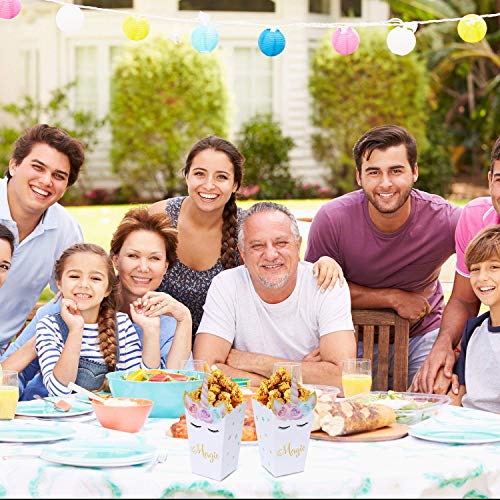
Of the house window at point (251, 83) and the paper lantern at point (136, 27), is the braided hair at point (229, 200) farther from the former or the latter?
the house window at point (251, 83)

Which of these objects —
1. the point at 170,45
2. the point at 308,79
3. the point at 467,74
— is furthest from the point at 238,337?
the point at 467,74

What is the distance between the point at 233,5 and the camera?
19281 millimetres

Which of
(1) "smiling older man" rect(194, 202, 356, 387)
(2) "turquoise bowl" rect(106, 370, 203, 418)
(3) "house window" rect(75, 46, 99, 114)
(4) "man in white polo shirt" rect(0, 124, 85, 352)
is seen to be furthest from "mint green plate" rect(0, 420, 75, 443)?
(3) "house window" rect(75, 46, 99, 114)

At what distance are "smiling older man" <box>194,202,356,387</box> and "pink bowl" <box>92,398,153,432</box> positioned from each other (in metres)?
1.01

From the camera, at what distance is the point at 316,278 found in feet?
13.3

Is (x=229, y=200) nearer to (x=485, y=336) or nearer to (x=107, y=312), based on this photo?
(x=107, y=312)

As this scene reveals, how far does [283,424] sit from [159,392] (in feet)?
2.45

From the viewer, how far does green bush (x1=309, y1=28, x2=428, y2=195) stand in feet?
58.3

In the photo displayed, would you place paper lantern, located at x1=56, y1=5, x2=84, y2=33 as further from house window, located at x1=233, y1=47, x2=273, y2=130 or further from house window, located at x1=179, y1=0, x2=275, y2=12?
house window, located at x1=179, y1=0, x2=275, y2=12

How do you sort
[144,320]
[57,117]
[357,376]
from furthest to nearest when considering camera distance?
1. [57,117]
2. [144,320]
3. [357,376]

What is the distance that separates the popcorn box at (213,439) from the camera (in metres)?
2.38

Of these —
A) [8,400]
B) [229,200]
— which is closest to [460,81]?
[229,200]

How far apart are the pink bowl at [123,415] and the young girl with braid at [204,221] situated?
1.83 meters

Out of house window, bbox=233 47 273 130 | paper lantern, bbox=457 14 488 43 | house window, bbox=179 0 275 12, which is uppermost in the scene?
house window, bbox=179 0 275 12
